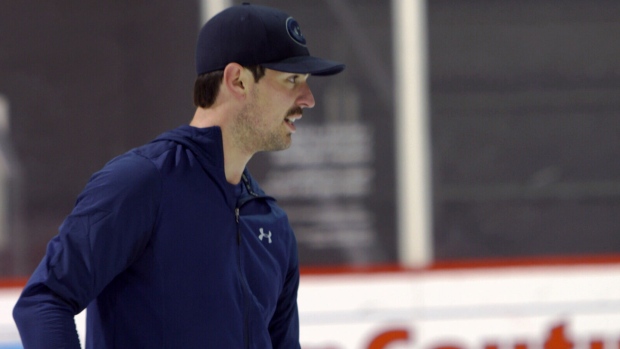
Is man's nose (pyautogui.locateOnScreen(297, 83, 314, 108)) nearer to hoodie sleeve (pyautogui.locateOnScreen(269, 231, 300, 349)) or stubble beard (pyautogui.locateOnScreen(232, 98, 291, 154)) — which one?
stubble beard (pyautogui.locateOnScreen(232, 98, 291, 154))

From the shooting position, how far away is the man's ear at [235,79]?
178cm

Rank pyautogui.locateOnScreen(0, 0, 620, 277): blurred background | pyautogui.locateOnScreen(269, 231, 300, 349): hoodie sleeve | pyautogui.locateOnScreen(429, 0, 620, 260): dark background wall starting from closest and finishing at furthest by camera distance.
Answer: pyautogui.locateOnScreen(269, 231, 300, 349): hoodie sleeve < pyautogui.locateOnScreen(0, 0, 620, 277): blurred background < pyautogui.locateOnScreen(429, 0, 620, 260): dark background wall

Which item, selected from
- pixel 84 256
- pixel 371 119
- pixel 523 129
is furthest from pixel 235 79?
pixel 523 129

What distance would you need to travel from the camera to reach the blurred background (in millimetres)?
4543

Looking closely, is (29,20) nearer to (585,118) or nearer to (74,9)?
(74,9)

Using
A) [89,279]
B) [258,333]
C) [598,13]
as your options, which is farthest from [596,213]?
[89,279]

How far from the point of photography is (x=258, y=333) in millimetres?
1778

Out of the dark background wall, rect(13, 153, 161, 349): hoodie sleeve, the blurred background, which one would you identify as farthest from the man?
the dark background wall

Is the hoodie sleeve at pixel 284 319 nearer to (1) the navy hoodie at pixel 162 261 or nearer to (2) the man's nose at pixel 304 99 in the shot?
(1) the navy hoodie at pixel 162 261

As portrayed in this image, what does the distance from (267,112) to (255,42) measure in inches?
5.2

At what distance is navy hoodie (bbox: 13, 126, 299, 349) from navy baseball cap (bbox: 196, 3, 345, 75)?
14cm

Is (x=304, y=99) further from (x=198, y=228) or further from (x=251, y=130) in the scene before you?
(x=198, y=228)

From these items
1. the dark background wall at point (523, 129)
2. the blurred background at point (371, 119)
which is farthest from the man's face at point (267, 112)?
the dark background wall at point (523, 129)

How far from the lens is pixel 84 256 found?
155 centimetres
